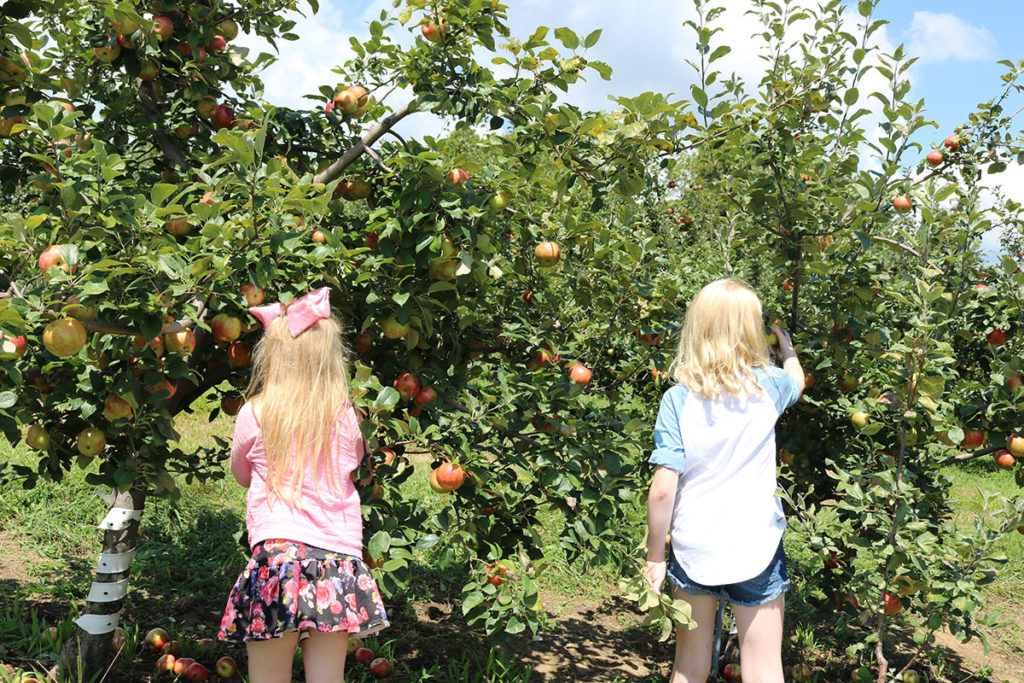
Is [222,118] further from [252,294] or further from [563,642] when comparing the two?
[563,642]

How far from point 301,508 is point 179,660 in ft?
3.72

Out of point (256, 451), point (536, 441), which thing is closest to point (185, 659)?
point (256, 451)

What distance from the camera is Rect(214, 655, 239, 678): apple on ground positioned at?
2.61 metres

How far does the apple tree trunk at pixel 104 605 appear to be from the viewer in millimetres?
2557

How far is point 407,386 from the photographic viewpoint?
7.61 feet

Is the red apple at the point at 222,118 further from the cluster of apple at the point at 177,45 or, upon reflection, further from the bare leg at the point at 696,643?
the bare leg at the point at 696,643

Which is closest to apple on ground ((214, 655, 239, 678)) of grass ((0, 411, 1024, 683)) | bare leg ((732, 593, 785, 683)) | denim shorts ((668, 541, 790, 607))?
grass ((0, 411, 1024, 683))

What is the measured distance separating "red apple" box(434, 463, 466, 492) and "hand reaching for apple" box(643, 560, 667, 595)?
547mm

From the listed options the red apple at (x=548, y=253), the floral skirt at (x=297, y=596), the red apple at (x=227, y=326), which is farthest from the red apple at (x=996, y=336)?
the red apple at (x=227, y=326)

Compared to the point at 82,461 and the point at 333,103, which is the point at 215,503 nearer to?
the point at 82,461

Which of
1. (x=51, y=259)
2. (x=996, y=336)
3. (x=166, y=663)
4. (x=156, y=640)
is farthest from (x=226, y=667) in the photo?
(x=996, y=336)

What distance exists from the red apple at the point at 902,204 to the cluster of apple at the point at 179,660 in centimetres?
273

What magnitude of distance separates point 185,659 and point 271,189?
1.72 metres

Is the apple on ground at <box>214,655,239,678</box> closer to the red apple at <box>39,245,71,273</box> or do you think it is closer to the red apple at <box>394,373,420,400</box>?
the red apple at <box>394,373,420,400</box>
